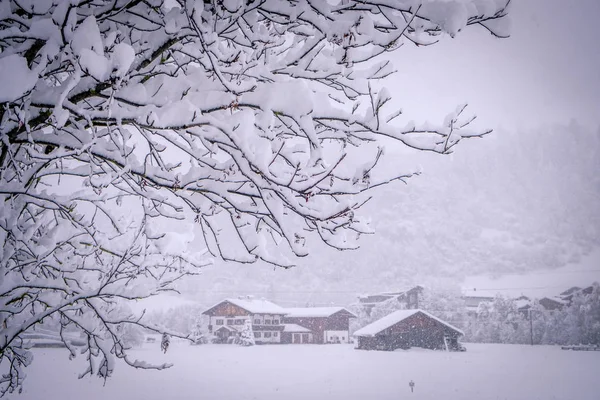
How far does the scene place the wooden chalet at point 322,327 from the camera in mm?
50219

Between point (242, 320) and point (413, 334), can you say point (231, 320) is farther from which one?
point (413, 334)

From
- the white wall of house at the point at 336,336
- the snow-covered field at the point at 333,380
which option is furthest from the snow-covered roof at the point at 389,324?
the white wall of house at the point at 336,336

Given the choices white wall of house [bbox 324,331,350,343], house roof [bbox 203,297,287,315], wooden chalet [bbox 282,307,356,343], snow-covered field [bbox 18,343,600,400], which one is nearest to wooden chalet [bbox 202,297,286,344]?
house roof [bbox 203,297,287,315]

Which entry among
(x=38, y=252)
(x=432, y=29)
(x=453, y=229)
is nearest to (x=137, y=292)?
(x=38, y=252)

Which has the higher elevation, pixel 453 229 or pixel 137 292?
pixel 453 229

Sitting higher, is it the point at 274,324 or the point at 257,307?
the point at 257,307

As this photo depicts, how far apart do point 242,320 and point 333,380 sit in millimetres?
33013

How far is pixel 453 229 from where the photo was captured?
455 ft

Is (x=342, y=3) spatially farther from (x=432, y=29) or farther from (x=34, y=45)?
(x=34, y=45)

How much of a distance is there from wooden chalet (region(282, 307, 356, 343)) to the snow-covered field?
23.5 metres

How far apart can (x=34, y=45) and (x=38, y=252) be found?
154 centimetres

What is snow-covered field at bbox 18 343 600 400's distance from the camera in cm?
1534

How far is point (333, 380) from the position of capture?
18.9 metres

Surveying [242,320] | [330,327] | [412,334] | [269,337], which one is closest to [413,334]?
[412,334]
